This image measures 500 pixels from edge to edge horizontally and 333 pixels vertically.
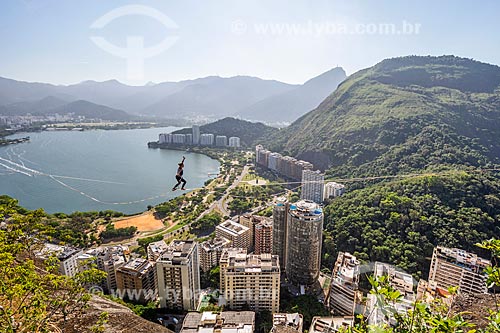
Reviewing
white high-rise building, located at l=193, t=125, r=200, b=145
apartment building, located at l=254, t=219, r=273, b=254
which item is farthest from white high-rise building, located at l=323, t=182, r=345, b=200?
white high-rise building, located at l=193, t=125, r=200, b=145

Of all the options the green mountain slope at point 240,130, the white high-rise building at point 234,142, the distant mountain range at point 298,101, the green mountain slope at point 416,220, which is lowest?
the green mountain slope at point 416,220

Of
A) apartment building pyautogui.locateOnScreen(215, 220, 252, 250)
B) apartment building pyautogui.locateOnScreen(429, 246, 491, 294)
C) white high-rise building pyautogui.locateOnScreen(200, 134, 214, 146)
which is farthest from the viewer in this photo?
white high-rise building pyautogui.locateOnScreen(200, 134, 214, 146)

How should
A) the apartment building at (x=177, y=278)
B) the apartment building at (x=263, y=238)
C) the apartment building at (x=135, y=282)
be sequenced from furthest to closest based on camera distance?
the apartment building at (x=263, y=238)
the apartment building at (x=135, y=282)
the apartment building at (x=177, y=278)

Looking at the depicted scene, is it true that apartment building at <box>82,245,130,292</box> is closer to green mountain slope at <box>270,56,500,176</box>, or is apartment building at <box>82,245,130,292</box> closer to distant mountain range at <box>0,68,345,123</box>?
green mountain slope at <box>270,56,500,176</box>

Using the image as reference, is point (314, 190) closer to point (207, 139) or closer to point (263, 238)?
point (263, 238)

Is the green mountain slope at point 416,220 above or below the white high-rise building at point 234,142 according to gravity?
below

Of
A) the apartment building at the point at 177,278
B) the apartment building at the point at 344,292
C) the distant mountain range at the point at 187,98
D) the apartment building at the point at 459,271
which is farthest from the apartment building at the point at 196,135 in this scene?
the distant mountain range at the point at 187,98

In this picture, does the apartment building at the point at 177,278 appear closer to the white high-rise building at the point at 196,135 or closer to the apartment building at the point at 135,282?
the apartment building at the point at 135,282
